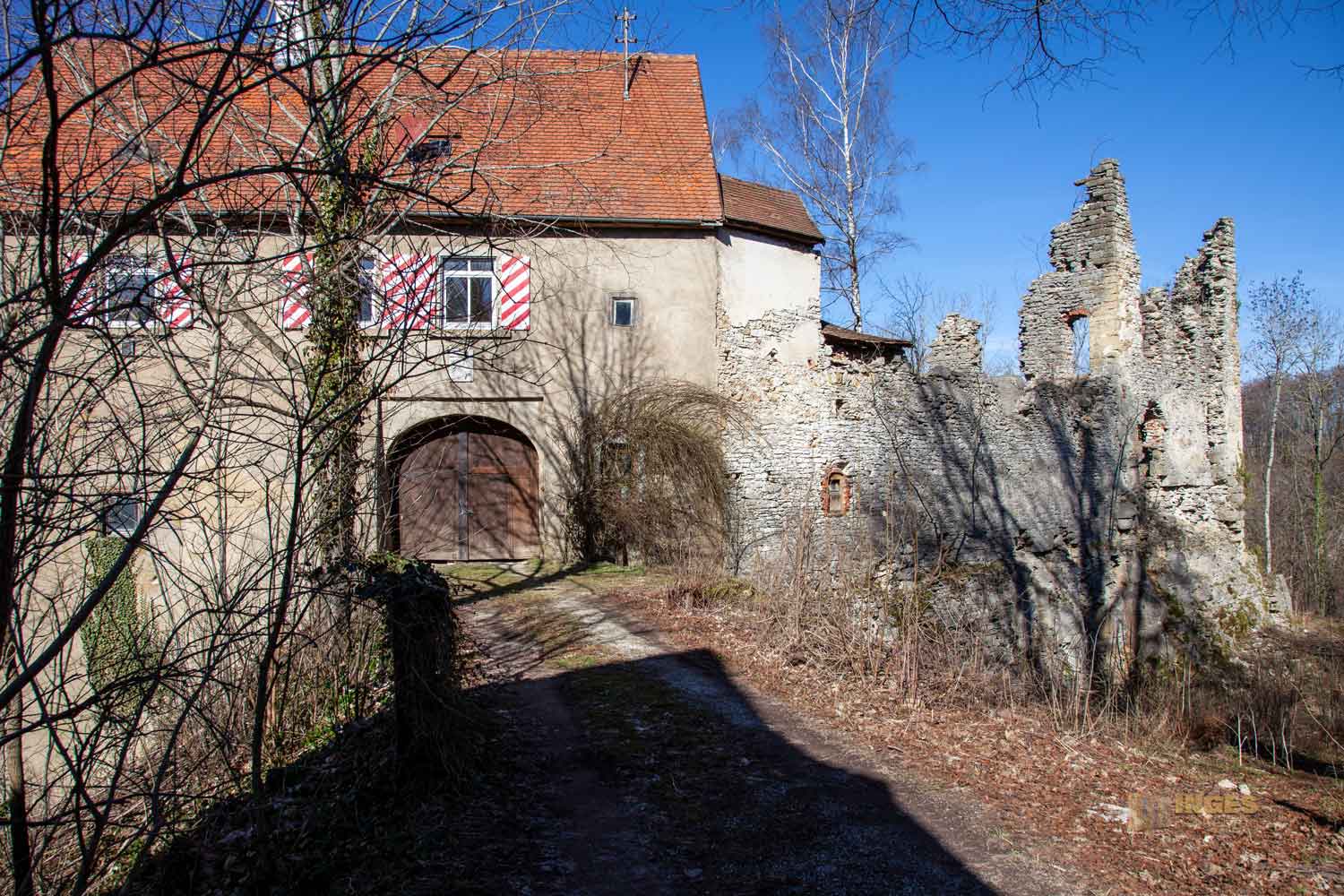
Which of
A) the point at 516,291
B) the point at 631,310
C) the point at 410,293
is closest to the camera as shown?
the point at 410,293

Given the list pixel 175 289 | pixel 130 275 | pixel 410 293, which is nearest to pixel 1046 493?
pixel 410 293

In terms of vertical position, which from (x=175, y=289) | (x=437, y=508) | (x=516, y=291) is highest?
(x=516, y=291)

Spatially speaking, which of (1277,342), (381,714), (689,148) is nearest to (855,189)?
(689,148)

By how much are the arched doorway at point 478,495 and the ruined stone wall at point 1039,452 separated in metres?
3.77

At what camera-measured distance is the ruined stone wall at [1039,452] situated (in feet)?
48.8

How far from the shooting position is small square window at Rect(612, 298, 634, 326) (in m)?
15.3

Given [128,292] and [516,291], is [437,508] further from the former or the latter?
[128,292]

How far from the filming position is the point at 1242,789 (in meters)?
5.63

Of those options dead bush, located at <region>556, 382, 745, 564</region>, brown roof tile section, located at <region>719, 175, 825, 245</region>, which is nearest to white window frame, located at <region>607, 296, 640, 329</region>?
dead bush, located at <region>556, 382, 745, 564</region>

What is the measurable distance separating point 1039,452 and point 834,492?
366cm

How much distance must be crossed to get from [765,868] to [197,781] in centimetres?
420

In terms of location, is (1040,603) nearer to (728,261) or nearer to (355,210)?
(728,261)

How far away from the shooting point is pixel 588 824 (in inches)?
195

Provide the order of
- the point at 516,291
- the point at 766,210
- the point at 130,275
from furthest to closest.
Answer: the point at 766,210, the point at 516,291, the point at 130,275
